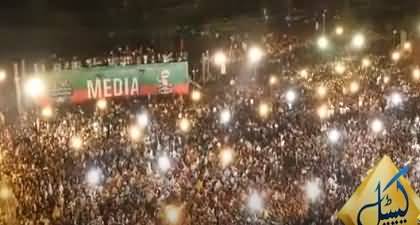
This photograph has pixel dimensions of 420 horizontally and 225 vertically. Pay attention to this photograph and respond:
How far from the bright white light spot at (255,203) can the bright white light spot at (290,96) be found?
9.76 meters

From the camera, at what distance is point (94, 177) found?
15719 millimetres

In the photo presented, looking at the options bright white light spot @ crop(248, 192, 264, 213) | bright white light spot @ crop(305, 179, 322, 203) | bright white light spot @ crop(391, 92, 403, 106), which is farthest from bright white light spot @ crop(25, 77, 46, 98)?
bright white light spot @ crop(391, 92, 403, 106)

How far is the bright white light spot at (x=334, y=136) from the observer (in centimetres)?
1817

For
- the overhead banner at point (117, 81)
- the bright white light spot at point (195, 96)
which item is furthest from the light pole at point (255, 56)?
the overhead banner at point (117, 81)

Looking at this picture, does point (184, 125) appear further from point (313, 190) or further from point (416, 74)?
point (416, 74)

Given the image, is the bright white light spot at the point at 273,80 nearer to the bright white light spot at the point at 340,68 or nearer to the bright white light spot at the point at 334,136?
the bright white light spot at the point at 340,68

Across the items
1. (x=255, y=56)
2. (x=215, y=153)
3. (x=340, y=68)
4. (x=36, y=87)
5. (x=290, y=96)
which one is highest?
(x=36, y=87)

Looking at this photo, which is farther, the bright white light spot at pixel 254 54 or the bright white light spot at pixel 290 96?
the bright white light spot at pixel 254 54

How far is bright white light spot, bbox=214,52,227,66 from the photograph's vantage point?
26.6 metres

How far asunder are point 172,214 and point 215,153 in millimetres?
4188

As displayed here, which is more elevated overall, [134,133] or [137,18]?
[137,18]

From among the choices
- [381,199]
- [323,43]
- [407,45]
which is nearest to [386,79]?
[323,43]

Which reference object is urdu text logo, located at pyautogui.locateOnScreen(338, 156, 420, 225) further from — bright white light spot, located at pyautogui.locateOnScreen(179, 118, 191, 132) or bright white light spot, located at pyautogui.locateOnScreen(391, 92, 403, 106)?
bright white light spot, located at pyautogui.locateOnScreen(391, 92, 403, 106)

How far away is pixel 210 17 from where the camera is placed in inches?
1345
